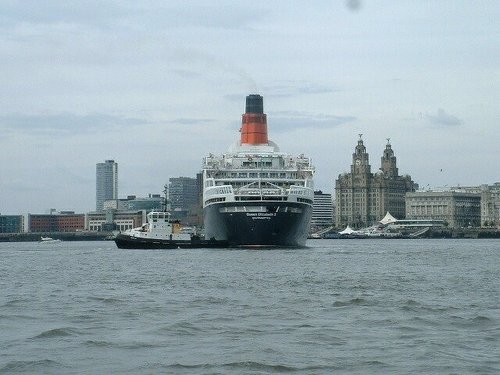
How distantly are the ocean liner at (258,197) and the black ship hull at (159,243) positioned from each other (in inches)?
54.0

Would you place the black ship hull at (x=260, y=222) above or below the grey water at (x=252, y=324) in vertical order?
above

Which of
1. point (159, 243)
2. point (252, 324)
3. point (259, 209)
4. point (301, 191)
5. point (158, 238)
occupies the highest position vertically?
point (301, 191)

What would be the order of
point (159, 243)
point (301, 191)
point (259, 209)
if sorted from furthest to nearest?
point (159, 243) < point (301, 191) < point (259, 209)

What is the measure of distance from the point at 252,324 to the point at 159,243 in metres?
70.2

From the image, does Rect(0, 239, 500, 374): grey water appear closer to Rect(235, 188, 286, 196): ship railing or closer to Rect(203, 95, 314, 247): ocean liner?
Rect(203, 95, 314, 247): ocean liner

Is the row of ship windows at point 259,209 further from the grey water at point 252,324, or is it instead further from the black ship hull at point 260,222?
the grey water at point 252,324

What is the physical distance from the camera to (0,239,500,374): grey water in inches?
996

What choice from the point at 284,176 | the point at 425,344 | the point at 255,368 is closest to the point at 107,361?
the point at 255,368

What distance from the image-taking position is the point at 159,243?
101 m

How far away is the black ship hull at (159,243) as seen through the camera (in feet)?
321

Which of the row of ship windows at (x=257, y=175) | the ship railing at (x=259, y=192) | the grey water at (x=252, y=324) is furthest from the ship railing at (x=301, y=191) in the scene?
the grey water at (x=252, y=324)

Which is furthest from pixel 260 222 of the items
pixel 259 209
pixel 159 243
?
pixel 159 243

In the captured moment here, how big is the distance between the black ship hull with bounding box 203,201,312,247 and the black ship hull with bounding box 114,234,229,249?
3074 mm

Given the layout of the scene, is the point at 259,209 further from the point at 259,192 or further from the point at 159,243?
the point at 159,243
